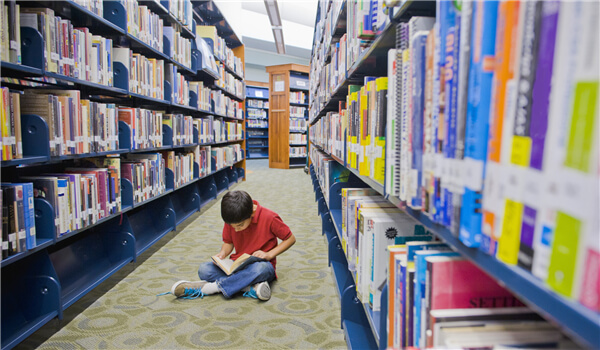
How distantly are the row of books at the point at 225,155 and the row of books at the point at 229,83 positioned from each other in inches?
33.2

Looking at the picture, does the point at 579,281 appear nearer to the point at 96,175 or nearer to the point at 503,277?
the point at 503,277

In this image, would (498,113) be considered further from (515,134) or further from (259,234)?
(259,234)

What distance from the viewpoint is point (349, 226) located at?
5.30 feet

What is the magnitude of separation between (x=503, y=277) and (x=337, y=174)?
7.41 feet

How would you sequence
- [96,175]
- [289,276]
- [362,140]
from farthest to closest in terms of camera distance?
1. [289,276]
2. [96,175]
3. [362,140]

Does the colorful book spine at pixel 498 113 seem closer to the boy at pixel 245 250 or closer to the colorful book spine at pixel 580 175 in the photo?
the colorful book spine at pixel 580 175

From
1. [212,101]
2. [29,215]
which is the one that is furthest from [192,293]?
[212,101]

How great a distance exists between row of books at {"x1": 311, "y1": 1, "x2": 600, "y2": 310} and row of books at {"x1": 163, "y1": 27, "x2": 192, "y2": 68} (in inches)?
118

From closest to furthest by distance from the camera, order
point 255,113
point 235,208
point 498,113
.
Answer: point 498,113 → point 235,208 → point 255,113

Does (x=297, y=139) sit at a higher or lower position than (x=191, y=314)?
higher

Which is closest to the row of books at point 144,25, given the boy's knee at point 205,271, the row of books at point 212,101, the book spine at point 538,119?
the row of books at point 212,101

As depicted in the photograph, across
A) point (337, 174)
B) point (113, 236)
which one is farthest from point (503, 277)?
point (113, 236)

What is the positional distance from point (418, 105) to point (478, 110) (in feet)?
0.72

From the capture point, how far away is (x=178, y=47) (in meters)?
3.49
